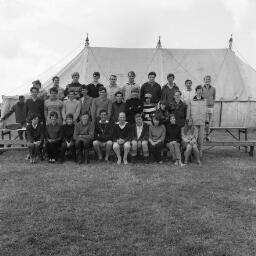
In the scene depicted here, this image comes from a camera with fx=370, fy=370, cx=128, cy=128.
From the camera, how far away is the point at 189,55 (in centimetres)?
1351

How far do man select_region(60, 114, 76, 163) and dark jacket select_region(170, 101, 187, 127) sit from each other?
6.56ft

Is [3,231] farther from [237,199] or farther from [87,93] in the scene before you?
[87,93]

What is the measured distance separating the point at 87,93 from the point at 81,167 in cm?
184

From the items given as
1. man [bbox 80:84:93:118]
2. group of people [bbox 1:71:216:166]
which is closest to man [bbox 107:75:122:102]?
group of people [bbox 1:71:216:166]

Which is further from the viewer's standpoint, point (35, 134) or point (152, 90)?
point (152, 90)

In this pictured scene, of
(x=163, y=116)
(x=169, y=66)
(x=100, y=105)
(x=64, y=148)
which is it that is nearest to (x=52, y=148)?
(x=64, y=148)

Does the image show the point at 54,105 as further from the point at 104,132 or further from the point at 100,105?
the point at 104,132

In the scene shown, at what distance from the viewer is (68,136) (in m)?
7.25

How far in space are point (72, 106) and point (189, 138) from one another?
2406mm

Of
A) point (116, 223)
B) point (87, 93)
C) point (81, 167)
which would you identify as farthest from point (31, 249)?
point (87, 93)

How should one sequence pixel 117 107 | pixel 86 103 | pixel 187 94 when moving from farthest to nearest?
pixel 187 94 → pixel 86 103 → pixel 117 107

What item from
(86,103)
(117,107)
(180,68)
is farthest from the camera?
(180,68)

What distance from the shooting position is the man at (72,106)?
24.3 ft

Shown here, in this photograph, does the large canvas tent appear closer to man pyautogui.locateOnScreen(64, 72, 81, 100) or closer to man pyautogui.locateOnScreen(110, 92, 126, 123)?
man pyautogui.locateOnScreen(64, 72, 81, 100)
